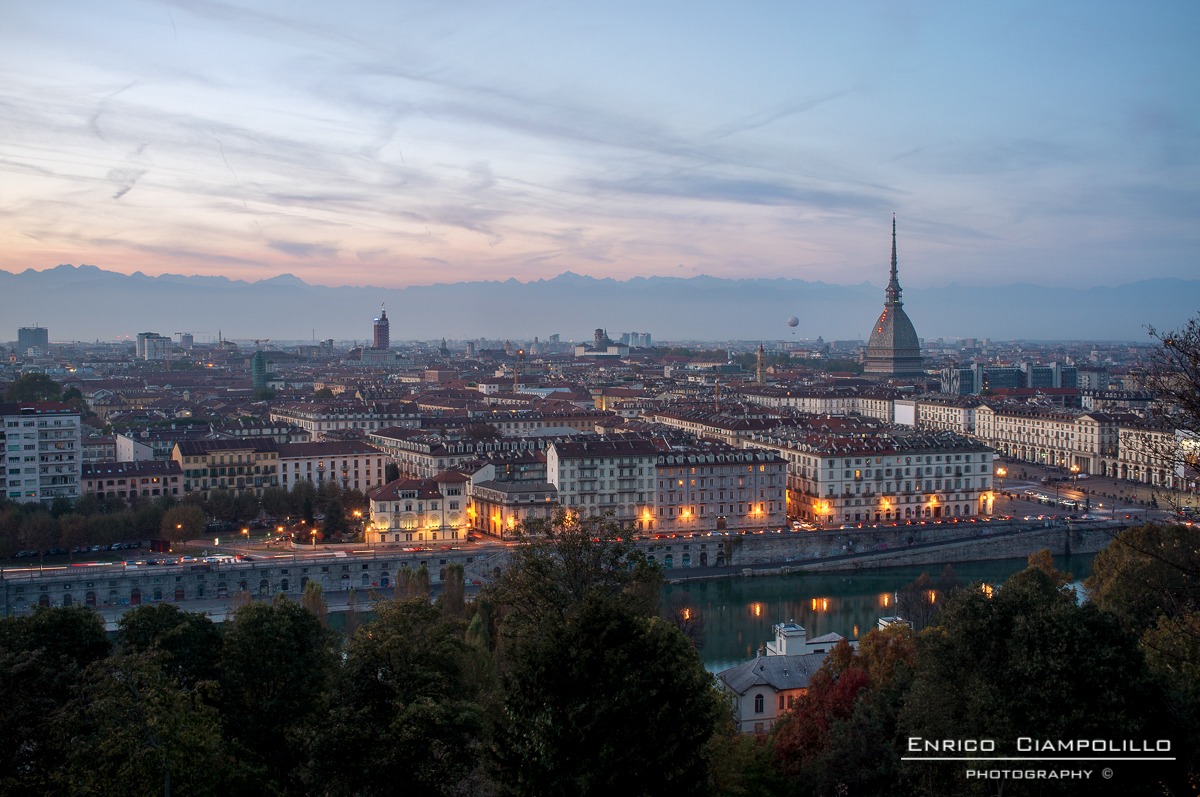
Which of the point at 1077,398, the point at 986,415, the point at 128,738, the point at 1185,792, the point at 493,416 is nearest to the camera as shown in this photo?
the point at 128,738

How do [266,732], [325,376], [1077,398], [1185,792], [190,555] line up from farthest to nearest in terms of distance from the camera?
[325,376] < [1077,398] < [190,555] < [266,732] < [1185,792]

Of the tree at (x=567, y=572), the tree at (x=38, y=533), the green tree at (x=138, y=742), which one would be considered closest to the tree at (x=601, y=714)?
the tree at (x=567, y=572)

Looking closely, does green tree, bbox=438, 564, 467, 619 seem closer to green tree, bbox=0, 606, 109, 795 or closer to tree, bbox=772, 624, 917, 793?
tree, bbox=772, 624, 917, 793

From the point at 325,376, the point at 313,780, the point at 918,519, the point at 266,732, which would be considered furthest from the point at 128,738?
the point at 325,376

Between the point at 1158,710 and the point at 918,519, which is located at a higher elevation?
the point at 1158,710

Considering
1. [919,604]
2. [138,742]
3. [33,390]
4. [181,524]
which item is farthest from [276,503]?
[33,390]

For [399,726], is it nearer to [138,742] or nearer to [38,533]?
[138,742]

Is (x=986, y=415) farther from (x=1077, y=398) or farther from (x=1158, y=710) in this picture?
(x=1158, y=710)
